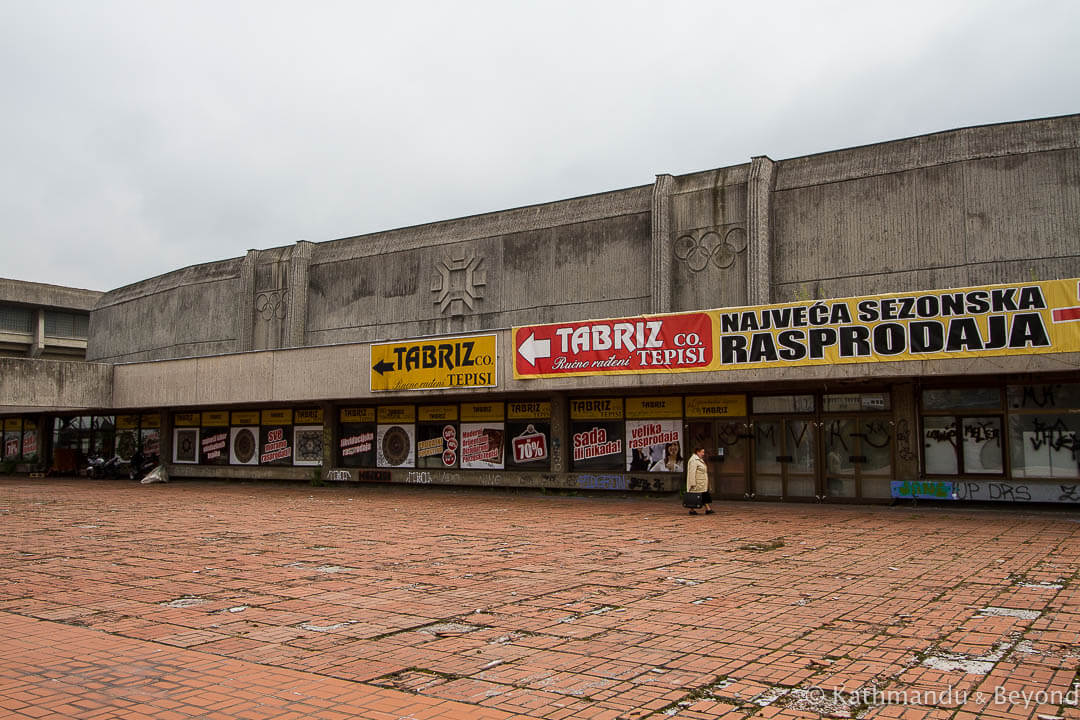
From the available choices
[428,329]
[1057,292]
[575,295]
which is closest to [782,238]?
[575,295]

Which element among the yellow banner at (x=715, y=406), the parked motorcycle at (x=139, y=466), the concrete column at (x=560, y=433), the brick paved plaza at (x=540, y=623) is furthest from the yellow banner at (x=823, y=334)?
A: the parked motorcycle at (x=139, y=466)

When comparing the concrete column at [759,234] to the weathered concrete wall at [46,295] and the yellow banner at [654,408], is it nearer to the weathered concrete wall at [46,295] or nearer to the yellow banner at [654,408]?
the yellow banner at [654,408]

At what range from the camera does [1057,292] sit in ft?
49.8

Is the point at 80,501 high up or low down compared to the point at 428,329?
down

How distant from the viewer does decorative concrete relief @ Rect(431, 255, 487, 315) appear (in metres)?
28.5

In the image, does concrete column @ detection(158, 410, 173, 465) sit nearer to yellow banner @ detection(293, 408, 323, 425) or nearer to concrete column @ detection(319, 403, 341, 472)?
yellow banner @ detection(293, 408, 323, 425)

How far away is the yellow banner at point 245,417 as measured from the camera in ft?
96.2

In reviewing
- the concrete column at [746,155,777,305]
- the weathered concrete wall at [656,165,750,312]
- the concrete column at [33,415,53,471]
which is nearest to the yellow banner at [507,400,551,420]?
the weathered concrete wall at [656,165,750,312]

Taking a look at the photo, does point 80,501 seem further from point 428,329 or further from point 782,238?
point 782,238

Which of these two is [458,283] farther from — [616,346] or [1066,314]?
[1066,314]

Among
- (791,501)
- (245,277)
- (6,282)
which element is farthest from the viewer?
(6,282)

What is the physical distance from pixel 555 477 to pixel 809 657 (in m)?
16.7

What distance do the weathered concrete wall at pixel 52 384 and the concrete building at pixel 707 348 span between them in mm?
105

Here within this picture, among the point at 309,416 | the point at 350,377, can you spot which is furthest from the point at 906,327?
the point at 309,416
